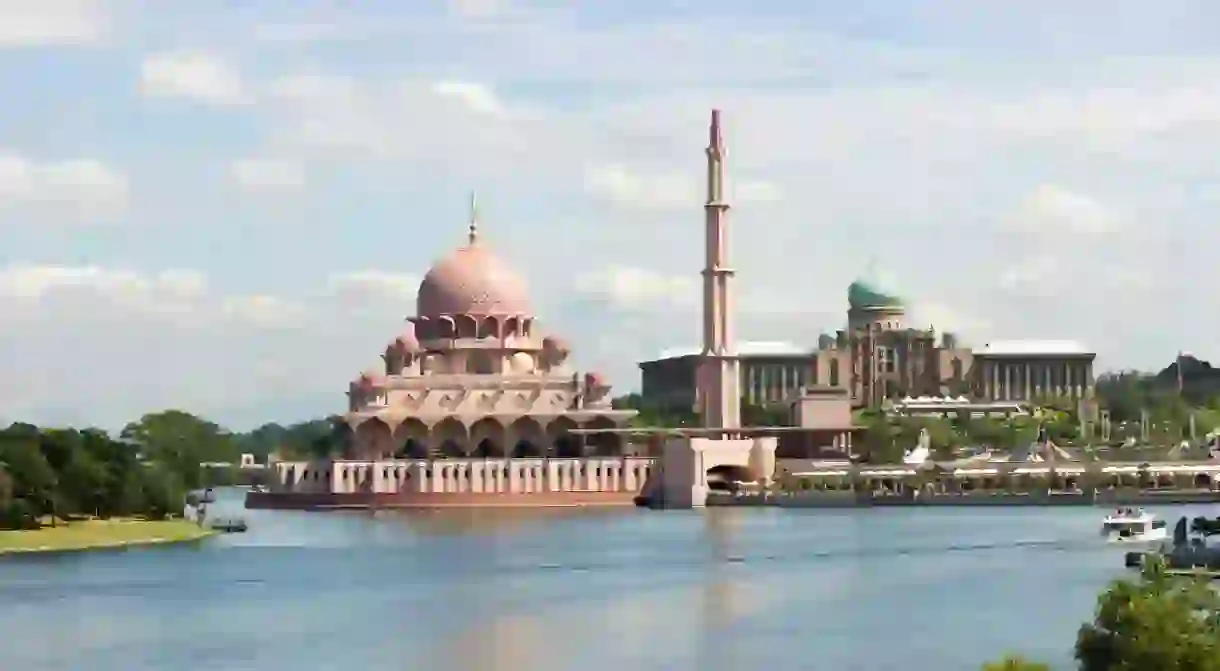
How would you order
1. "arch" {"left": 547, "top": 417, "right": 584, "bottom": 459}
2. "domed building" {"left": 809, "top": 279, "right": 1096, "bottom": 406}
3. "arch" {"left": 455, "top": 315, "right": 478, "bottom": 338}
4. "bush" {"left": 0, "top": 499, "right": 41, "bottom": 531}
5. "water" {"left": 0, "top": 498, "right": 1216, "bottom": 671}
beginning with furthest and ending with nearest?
"domed building" {"left": 809, "top": 279, "right": 1096, "bottom": 406} < "arch" {"left": 455, "top": 315, "right": 478, "bottom": 338} < "arch" {"left": 547, "top": 417, "right": 584, "bottom": 459} < "bush" {"left": 0, "top": 499, "right": 41, "bottom": 531} < "water" {"left": 0, "top": 498, "right": 1216, "bottom": 671}

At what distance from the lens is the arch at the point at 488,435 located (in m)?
122

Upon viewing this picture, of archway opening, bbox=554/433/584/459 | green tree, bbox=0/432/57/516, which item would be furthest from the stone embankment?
green tree, bbox=0/432/57/516

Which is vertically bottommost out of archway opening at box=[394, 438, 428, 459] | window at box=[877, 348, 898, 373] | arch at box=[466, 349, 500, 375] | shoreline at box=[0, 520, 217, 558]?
shoreline at box=[0, 520, 217, 558]

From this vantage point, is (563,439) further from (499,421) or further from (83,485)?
(83,485)

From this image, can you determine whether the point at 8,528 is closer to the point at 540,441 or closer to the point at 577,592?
the point at 577,592

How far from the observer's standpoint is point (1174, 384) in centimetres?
18338

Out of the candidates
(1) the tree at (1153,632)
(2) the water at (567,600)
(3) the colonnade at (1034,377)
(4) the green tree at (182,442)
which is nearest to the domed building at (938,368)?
(3) the colonnade at (1034,377)

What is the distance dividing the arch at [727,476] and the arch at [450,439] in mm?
11314

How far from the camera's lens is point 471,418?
399 ft

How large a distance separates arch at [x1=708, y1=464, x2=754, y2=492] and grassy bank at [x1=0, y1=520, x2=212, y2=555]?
1378 inches

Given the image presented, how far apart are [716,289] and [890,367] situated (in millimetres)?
52366

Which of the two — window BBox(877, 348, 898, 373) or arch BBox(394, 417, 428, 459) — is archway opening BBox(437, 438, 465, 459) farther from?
window BBox(877, 348, 898, 373)

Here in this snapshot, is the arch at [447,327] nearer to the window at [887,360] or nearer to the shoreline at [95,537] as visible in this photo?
the shoreline at [95,537]

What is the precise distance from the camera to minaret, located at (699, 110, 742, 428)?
118062mm
